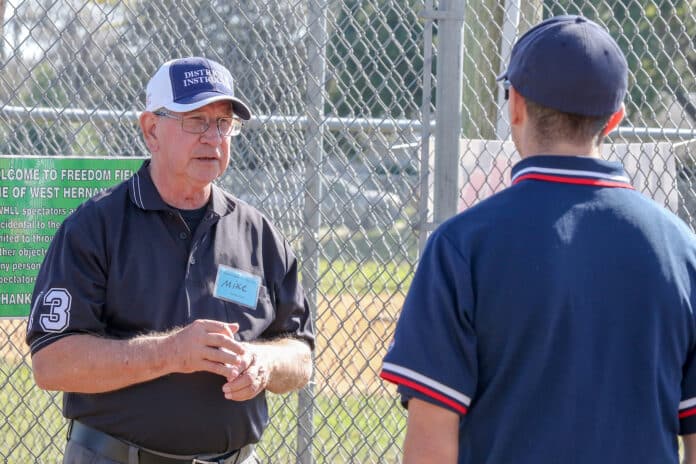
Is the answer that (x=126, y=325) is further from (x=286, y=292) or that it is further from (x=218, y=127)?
(x=218, y=127)

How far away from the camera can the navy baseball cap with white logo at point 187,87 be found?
3016 mm

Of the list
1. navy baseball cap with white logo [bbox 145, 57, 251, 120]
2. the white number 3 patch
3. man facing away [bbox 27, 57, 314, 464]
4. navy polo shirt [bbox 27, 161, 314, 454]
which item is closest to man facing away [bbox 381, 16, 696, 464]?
man facing away [bbox 27, 57, 314, 464]

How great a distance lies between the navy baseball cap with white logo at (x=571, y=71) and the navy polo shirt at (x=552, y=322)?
122mm

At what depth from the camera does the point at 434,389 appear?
1845 millimetres

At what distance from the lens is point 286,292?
3.12m

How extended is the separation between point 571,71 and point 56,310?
169 cm

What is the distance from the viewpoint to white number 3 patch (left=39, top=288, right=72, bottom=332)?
8.98ft

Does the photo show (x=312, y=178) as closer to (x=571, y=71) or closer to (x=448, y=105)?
(x=448, y=105)

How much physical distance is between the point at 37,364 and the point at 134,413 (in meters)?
0.33

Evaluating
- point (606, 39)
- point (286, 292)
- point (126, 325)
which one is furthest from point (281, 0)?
point (606, 39)

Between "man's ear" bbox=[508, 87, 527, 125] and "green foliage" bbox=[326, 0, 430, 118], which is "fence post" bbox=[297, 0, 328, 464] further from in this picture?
"man's ear" bbox=[508, 87, 527, 125]

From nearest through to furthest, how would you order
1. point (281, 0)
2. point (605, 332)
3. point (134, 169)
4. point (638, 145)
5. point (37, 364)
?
point (605, 332)
point (37, 364)
point (134, 169)
point (638, 145)
point (281, 0)

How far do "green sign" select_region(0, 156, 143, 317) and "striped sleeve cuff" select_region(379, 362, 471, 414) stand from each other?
85.1 inches

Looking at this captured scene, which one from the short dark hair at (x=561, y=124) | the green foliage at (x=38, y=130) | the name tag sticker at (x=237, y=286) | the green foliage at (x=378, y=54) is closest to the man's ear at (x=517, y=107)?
the short dark hair at (x=561, y=124)
